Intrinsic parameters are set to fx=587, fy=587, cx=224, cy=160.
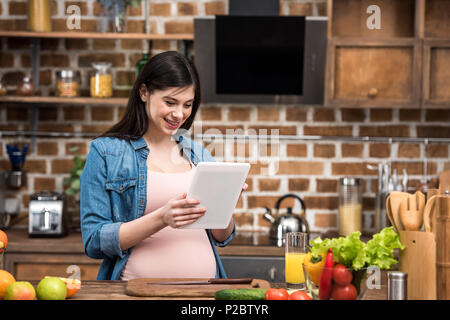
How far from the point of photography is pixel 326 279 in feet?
4.33

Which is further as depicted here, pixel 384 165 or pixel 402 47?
pixel 384 165

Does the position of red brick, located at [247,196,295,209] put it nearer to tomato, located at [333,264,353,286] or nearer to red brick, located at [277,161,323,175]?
red brick, located at [277,161,323,175]

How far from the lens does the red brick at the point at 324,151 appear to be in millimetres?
3393

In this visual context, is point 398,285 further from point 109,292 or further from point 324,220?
point 324,220

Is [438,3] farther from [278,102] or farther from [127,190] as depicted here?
[127,190]

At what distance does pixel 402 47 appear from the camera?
3066mm

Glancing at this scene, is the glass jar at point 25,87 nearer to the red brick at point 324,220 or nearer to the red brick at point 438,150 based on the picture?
the red brick at point 324,220

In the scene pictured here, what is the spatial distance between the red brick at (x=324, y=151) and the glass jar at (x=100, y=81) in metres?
1.22

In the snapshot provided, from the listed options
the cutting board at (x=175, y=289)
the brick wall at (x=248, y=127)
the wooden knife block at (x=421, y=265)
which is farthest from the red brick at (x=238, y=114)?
the wooden knife block at (x=421, y=265)

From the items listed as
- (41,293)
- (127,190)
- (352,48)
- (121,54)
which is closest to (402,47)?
(352,48)

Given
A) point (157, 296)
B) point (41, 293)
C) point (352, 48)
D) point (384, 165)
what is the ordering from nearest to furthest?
point (41, 293) → point (157, 296) → point (352, 48) → point (384, 165)

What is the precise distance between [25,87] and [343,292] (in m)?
2.40

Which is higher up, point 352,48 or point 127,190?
point 352,48

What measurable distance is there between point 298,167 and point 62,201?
1.33 meters
